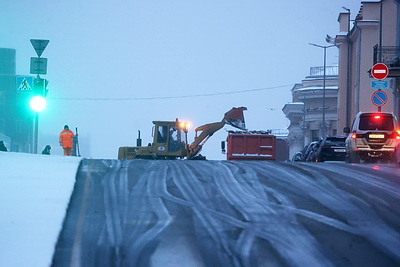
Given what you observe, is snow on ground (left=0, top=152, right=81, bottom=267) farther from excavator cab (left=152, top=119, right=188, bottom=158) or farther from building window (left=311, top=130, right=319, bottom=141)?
building window (left=311, top=130, right=319, bottom=141)

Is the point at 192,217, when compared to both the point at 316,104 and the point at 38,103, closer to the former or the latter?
the point at 38,103

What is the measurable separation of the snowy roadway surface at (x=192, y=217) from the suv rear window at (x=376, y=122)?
37.6 feet

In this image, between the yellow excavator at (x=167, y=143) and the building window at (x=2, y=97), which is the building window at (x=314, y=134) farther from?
the yellow excavator at (x=167, y=143)

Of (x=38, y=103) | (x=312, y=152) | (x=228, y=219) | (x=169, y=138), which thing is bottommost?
(x=228, y=219)

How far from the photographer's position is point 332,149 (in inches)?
1217

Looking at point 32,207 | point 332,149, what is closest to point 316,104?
point 332,149

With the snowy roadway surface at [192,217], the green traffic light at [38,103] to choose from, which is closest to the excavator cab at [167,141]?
the green traffic light at [38,103]

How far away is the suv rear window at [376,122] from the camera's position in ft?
81.8

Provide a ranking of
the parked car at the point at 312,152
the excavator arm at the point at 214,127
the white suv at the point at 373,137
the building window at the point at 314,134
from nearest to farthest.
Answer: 1. the white suv at the point at 373,137
2. the parked car at the point at 312,152
3. the excavator arm at the point at 214,127
4. the building window at the point at 314,134

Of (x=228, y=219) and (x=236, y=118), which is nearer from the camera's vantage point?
(x=228, y=219)

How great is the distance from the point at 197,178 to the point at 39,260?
542 cm

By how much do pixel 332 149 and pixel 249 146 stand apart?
7670 millimetres

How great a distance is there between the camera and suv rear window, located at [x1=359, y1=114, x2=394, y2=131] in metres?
24.9

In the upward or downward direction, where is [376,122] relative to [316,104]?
downward
